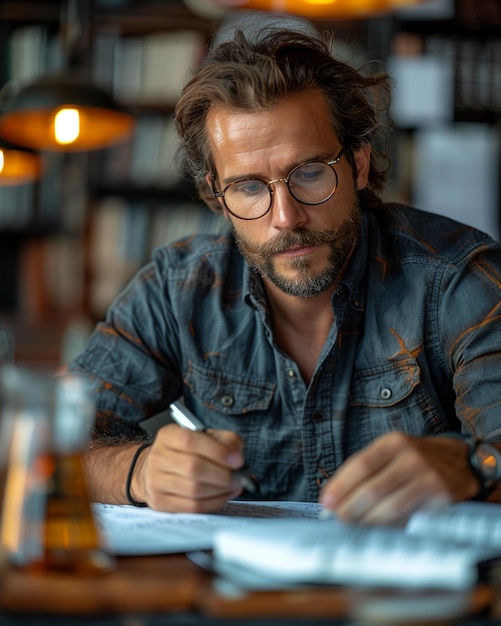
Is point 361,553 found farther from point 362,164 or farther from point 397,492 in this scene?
point 362,164

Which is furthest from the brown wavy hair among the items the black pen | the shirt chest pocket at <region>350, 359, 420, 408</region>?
the black pen

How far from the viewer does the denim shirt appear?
1521 millimetres

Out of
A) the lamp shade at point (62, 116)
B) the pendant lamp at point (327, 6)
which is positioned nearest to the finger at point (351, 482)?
the pendant lamp at point (327, 6)

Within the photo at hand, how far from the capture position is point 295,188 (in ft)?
4.95

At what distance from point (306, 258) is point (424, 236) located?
25 cm

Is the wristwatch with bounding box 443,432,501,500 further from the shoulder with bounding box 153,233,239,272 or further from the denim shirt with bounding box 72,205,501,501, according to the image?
the shoulder with bounding box 153,233,239,272

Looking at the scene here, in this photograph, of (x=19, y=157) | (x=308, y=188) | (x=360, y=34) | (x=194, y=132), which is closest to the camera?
(x=308, y=188)

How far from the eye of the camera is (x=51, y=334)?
12.6ft

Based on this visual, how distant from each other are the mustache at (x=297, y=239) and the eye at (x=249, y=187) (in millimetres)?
90

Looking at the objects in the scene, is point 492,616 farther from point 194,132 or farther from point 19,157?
point 19,157

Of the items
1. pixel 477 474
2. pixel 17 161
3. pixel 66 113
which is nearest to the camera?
pixel 477 474

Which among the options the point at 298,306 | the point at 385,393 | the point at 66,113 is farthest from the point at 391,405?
the point at 66,113

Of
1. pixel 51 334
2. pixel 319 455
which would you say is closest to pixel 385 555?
pixel 319 455

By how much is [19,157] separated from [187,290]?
118 cm
